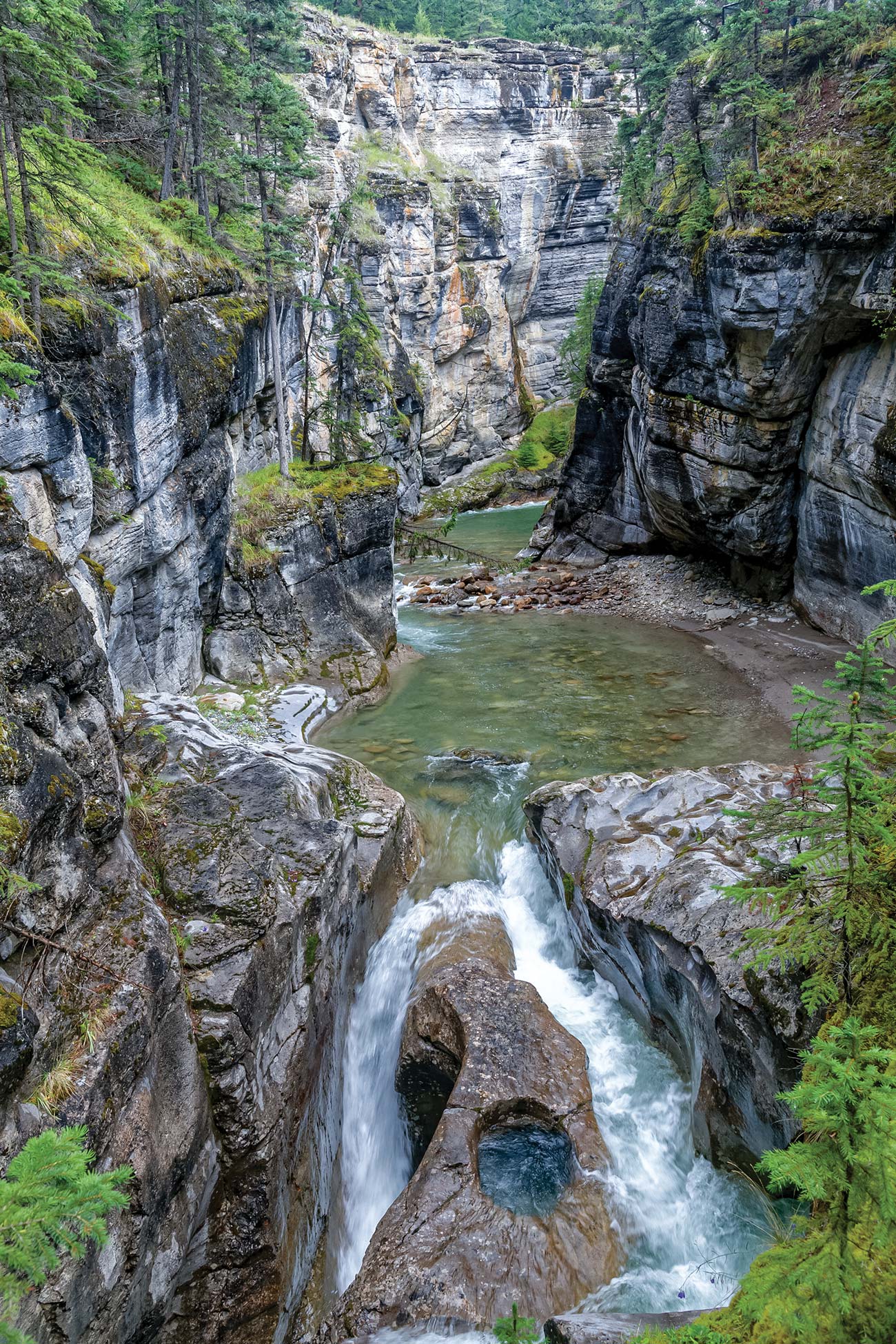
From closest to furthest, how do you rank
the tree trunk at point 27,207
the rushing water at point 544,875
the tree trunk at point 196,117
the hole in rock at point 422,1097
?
the rushing water at point 544,875
the hole in rock at point 422,1097
the tree trunk at point 27,207
the tree trunk at point 196,117


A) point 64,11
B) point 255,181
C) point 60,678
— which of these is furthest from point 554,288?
point 60,678

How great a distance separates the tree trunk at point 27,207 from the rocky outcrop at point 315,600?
7.77 m

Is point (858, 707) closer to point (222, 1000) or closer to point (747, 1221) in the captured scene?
point (747, 1221)

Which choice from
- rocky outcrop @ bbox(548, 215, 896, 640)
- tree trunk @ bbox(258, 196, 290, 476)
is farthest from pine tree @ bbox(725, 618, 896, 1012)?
tree trunk @ bbox(258, 196, 290, 476)

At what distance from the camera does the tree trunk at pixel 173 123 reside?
1834 centimetres

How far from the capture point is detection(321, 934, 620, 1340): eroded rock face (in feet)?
21.9

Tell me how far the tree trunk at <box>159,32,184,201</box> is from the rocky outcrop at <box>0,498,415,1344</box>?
16.4 metres

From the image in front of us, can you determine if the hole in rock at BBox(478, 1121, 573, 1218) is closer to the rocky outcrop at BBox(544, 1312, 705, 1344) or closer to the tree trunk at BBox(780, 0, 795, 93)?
the rocky outcrop at BBox(544, 1312, 705, 1344)

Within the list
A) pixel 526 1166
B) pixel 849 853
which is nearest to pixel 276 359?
pixel 526 1166

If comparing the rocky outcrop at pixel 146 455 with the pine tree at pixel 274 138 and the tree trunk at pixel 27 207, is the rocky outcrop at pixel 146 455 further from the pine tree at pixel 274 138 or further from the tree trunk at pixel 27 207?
the pine tree at pixel 274 138

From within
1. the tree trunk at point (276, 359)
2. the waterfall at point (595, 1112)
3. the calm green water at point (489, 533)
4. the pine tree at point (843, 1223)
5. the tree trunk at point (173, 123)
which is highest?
the tree trunk at point (173, 123)

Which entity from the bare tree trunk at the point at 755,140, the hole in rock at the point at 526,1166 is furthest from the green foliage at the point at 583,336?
the hole in rock at the point at 526,1166

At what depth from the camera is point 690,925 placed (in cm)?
848

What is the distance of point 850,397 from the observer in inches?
717
